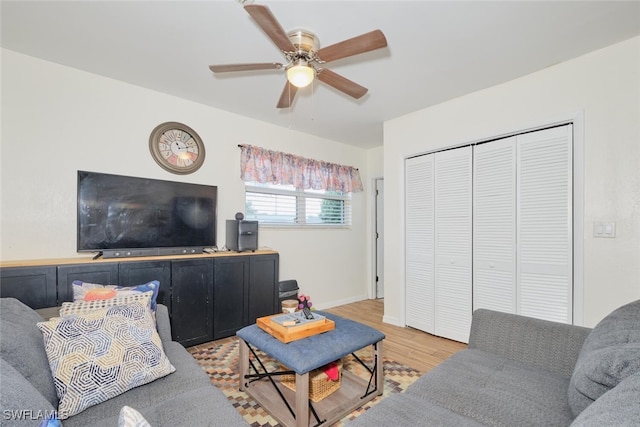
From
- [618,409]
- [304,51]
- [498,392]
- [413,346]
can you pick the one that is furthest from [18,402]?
[413,346]

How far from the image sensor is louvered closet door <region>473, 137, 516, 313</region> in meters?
2.70

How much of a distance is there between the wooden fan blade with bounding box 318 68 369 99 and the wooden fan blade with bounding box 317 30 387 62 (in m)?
0.17

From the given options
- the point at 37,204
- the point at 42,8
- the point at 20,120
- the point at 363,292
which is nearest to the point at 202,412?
the point at 37,204

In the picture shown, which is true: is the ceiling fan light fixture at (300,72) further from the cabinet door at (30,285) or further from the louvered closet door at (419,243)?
the cabinet door at (30,285)

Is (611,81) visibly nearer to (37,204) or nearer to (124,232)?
(124,232)

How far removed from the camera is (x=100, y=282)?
236 cm

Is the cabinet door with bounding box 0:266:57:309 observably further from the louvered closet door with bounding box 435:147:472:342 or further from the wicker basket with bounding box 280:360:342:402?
the louvered closet door with bounding box 435:147:472:342

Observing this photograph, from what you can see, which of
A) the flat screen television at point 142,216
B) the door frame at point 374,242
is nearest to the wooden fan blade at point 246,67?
the flat screen television at point 142,216

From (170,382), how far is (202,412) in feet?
1.02

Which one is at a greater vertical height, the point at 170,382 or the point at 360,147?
the point at 360,147

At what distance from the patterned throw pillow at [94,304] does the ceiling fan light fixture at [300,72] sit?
1599 mm

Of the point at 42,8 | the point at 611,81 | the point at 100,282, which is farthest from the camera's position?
the point at 100,282

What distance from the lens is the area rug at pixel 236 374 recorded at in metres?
1.81

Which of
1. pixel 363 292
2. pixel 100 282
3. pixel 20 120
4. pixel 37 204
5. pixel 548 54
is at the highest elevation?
pixel 548 54
